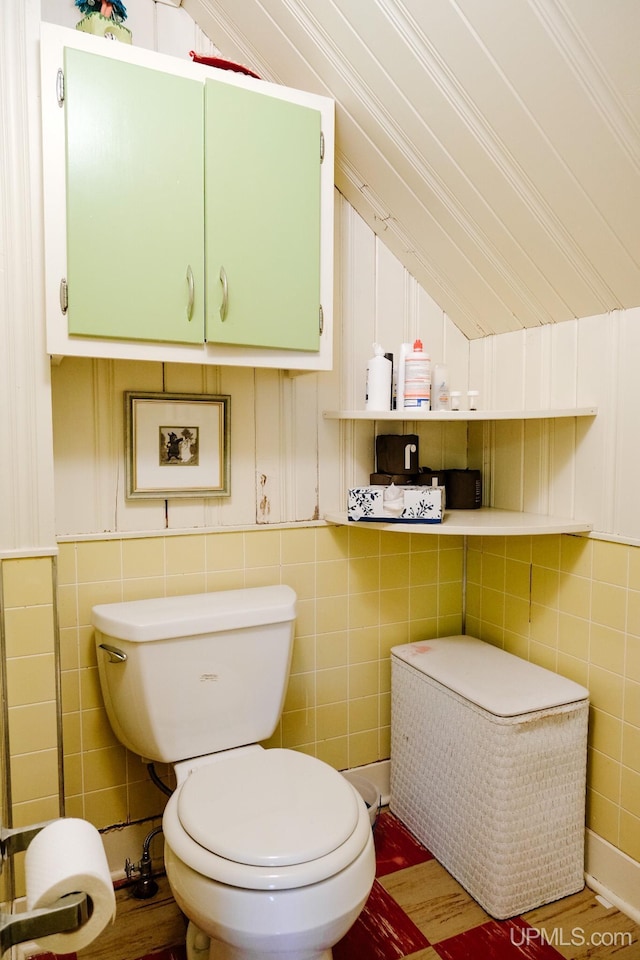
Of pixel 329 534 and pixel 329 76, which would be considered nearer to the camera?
pixel 329 76

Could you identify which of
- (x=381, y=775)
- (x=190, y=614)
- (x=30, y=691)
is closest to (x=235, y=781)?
(x=190, y=614)

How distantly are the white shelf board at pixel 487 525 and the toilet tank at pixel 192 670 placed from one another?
332mm

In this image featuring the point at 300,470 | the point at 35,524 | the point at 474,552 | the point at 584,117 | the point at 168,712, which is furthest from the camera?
the point at 474,552

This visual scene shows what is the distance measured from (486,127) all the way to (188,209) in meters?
0.69

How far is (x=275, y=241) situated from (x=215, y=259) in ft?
0.53

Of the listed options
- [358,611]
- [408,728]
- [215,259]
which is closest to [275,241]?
[215,259]

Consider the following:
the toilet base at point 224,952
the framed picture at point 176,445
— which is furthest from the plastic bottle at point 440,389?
the toilet base at point 224,952

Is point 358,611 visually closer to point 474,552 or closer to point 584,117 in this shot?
point 474,552

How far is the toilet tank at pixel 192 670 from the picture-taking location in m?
1.48

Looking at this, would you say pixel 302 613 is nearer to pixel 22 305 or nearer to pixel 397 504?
pixel 397 504

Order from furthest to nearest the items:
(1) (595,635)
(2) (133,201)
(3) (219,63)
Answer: (1) (595,635) < (3) (219,63) < (2) (133,201)

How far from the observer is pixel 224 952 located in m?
1.28

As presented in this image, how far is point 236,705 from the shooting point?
61.9 inches

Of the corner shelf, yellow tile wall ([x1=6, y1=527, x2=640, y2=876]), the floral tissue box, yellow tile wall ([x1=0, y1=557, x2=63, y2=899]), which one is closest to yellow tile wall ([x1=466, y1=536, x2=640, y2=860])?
yellow tile wall ([x1=6, y1=527, x2=640, y2=876])
